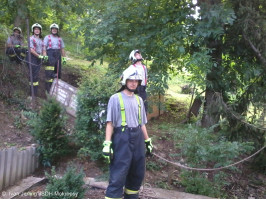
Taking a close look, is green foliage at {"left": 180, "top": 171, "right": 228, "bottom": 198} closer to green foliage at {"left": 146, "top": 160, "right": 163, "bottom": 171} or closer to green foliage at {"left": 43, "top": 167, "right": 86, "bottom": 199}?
green foliage at {"left": 146, "top": 160, "right": 163, "bottom": 171}

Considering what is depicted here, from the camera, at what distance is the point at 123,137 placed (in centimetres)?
354

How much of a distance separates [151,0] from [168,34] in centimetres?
109

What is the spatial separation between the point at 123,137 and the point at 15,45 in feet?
19.4

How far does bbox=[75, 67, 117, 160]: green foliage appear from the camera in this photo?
5079 millimetres

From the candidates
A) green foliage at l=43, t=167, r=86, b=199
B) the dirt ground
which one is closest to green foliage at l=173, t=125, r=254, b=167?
the dirt ground

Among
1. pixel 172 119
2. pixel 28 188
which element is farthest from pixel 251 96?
pixel 28 188

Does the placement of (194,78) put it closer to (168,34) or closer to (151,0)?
(168,34)

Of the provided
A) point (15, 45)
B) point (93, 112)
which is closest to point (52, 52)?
point (15, 45)

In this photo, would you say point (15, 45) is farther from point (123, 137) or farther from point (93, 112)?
point (123, 137)

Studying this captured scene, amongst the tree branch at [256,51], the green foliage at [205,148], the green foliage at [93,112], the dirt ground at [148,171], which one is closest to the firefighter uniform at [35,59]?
the dirt ground at [148,171]

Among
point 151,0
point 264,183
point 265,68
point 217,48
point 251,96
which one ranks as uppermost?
point 151,0

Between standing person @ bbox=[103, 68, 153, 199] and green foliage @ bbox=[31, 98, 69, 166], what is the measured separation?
7.09 ft

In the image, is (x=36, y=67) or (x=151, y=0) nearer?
(x=151, y=0)

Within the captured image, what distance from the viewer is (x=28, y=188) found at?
4.61 m
